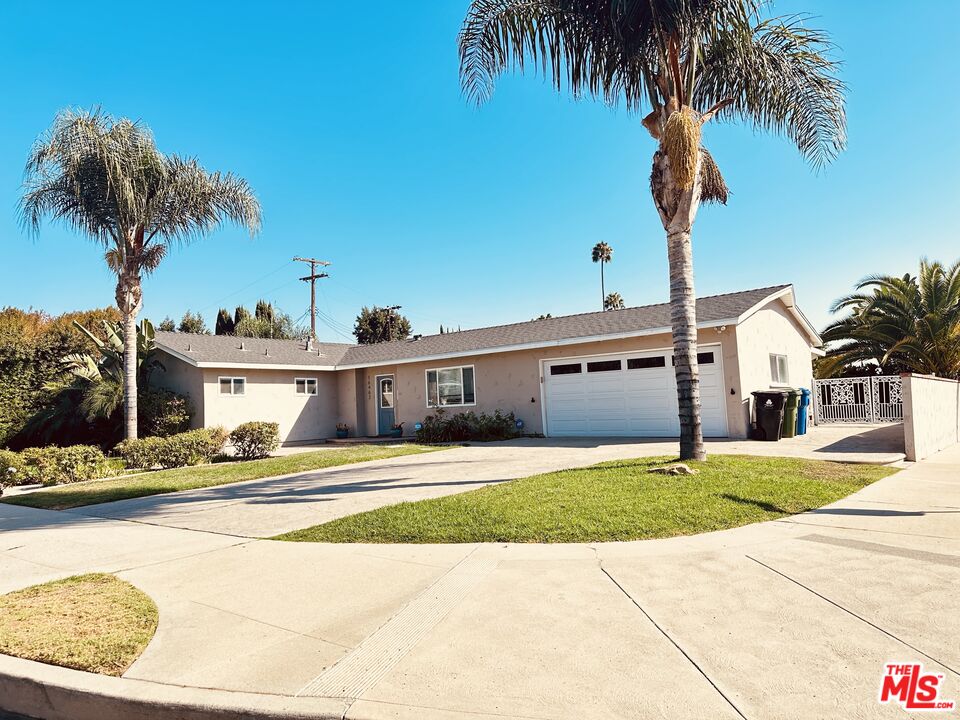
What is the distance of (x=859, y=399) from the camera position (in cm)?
2066

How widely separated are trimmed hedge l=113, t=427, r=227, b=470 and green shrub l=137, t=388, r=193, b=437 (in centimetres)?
285

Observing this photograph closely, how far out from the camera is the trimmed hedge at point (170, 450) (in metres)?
14.6

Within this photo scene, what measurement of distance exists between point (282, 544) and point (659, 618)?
4214 millimetres

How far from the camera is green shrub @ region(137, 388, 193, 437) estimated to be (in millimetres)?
18500

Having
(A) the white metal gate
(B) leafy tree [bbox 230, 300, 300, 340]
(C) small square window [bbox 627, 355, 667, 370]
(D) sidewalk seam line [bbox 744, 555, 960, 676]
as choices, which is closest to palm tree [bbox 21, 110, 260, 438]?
(C) small square window [bbox 627, 355, 667, 370]

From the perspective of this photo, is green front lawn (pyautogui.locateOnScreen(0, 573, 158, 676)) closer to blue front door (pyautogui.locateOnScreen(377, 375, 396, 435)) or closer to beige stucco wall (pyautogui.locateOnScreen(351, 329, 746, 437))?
beige stucco wall (pyautogui.locateOnScreen(351, 329, 746, 437))

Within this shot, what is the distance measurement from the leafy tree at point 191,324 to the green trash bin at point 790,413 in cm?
4587

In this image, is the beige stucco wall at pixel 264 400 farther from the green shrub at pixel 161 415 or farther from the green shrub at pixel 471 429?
the green shrub at pixel 471 429

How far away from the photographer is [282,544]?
6.59m

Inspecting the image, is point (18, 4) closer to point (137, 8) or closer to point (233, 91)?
point (137, 8)

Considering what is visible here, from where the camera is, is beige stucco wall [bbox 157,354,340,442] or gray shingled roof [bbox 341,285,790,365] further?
beige stucco wall [bbox 157,354,340,442]

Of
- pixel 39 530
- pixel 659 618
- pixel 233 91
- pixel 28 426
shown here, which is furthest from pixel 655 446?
pixel 28 426

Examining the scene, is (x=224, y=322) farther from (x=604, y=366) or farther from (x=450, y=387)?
(x=604, y=366)

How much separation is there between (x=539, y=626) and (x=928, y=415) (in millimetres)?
11900
